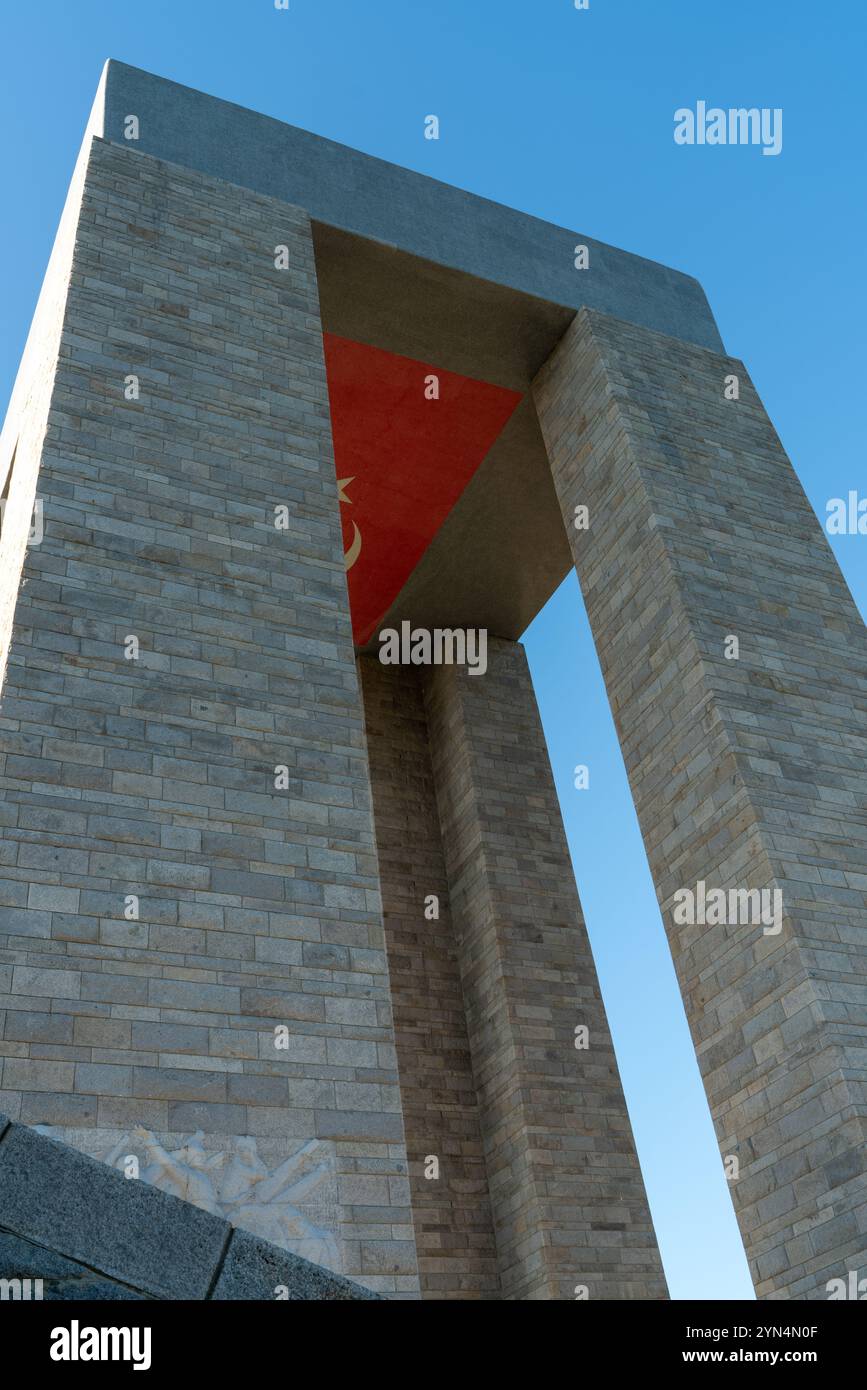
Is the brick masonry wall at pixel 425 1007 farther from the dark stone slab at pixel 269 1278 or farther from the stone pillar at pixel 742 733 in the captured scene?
the dark stone slab at pixel 269 1278

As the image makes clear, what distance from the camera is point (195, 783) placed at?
757cm

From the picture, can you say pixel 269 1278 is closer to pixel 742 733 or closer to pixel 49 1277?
pixel 49 1277

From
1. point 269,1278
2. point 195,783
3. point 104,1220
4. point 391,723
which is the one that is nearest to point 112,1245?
point 104,1220

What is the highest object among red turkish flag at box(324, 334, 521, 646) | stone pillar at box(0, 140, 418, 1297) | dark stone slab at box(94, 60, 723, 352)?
dark stone slab at box(94, 60, 723, 352)

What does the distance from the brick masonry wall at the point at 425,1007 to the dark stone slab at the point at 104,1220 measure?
32.5 ft

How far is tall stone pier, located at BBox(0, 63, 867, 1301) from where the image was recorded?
6703 mm

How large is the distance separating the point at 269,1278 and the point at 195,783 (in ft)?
15.1

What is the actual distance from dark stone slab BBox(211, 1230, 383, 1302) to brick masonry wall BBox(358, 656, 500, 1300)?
9.72 meters

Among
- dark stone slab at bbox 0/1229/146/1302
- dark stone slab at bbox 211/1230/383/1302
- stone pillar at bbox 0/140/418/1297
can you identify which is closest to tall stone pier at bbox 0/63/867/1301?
stone pillar at bbox 0/140/418/1297

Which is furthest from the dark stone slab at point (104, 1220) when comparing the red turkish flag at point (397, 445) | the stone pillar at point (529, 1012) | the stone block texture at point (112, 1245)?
the red turkish flag at point (397, 445)

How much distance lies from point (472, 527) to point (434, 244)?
4007 millimetres

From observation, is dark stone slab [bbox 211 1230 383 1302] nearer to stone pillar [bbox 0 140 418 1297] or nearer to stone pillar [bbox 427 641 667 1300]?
stone pillar [bbox 0 140 418 1297]

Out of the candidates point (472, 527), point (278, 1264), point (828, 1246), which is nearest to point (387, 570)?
point (472, 527)

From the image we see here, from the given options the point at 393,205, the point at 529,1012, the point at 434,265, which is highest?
the point at 393,205
